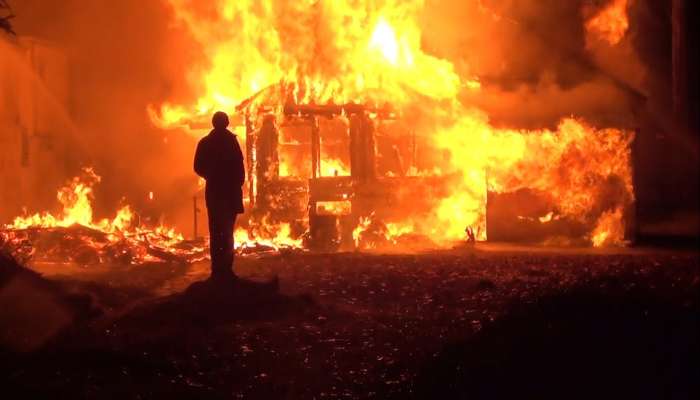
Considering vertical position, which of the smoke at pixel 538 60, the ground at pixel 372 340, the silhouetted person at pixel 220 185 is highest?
the smoke at pixel 538 60

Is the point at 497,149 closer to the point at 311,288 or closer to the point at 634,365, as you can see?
the point at 311,288

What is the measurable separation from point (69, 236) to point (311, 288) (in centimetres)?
871

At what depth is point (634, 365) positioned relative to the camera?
21.1 ft

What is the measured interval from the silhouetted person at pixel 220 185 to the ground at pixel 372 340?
1.77 ft

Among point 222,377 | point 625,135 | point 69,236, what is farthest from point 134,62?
point 222,377

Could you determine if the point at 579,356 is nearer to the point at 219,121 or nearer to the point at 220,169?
the point at 220,169

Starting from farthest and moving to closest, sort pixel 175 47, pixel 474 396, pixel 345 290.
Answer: pixel 175 47 < pixel 345 290 < pixel 474 396

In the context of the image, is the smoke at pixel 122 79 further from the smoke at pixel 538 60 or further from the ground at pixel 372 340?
the ground at pixel 372 340

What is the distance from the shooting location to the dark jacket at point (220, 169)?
403 inches

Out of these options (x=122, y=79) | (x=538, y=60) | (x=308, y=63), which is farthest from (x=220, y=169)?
(x=122, y=79)

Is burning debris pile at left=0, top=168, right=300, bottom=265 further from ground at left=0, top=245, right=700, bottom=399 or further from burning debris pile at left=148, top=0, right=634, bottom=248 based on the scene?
ground at left=0, top=245, right=700, bottom=399

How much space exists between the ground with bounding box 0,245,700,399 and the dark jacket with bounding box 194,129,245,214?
1202 mm

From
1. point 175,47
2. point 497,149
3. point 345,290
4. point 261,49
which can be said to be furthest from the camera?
point 175,47

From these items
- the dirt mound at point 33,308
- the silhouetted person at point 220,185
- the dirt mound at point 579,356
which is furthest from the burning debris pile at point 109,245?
the dirt mound at point 579,356
